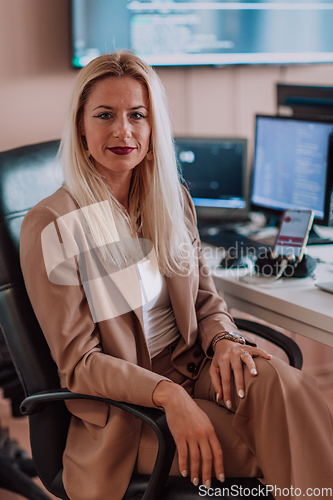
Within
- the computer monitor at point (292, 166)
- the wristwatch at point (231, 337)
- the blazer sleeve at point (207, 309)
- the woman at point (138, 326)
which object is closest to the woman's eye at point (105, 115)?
the woman at point (138, 326)

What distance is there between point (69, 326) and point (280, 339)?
56 cm

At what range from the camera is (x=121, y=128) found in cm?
121

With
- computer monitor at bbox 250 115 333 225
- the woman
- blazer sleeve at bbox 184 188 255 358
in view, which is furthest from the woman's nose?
computer monitor at bbox 250 115 333 225

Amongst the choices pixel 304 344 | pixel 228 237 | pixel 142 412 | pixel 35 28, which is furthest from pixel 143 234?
pixel 304 344

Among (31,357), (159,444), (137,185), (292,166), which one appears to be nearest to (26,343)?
(31,357)

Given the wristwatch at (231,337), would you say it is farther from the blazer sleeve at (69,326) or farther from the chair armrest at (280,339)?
the blazer sleeve at (69,326)

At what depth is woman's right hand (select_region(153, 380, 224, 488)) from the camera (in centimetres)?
96

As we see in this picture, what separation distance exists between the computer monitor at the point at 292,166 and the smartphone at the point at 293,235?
0.71ft

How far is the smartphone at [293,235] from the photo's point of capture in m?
1.51

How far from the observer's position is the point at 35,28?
193 centimetres

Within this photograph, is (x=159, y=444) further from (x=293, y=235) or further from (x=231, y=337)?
(x=293, y=235)

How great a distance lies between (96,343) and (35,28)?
4.60ft

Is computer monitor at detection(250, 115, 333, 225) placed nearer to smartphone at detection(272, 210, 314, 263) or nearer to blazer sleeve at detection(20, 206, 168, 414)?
smartphone at detection(272, 210, 314, 263)

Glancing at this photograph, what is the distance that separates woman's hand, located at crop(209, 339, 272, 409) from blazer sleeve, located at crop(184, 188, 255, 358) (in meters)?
0.10
